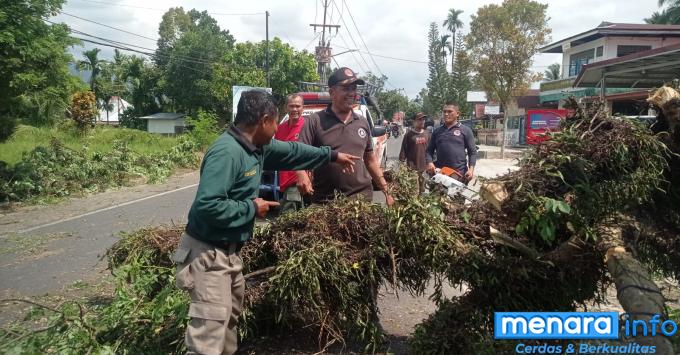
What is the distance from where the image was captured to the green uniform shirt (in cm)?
243

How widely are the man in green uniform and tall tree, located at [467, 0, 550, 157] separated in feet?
64.2

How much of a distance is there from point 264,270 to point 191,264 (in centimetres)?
66

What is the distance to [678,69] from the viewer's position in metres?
8.78

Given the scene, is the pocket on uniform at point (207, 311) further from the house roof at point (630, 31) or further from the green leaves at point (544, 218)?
the house roof at point (630, 31)

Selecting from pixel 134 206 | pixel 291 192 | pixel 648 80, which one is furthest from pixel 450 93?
pixel 291 192

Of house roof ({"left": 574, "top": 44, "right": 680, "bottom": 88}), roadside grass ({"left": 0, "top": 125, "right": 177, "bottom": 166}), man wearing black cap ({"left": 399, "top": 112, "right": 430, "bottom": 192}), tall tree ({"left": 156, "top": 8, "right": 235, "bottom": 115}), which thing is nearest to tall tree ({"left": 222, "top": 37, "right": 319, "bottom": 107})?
tall tree ({"left": 156, "top": 8, "right": 235, "bottom": 115})

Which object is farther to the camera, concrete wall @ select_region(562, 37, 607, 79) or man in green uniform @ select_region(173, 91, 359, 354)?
concrete wall @ select_region(562, 37, 607, 79)

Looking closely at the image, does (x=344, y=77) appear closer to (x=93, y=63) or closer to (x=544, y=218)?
(x=544, y=218)

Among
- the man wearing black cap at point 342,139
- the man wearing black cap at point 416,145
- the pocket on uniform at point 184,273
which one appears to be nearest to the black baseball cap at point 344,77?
the man wearing black cap at point 342,139

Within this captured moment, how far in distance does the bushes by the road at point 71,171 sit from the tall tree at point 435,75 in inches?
1455

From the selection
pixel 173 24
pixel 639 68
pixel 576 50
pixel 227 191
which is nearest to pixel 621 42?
pixel 576 50

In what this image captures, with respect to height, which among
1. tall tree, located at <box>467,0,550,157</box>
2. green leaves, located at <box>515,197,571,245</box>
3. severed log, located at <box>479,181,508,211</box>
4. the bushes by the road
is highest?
tall tree, located at <box>467,0,550,157</box>

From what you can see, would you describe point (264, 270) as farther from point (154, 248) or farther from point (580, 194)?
point (580, 194)

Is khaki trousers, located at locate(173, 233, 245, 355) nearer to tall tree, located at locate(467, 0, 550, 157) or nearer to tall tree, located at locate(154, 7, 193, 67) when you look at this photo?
tall tree, located at locate(467, 0, 550, 157)
